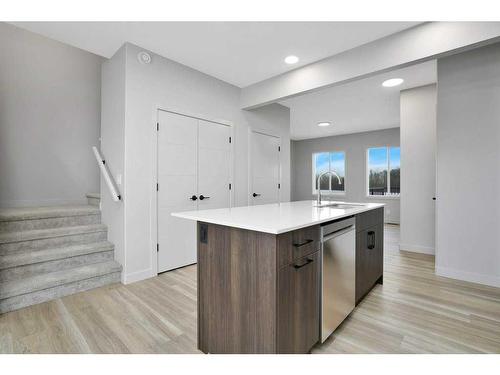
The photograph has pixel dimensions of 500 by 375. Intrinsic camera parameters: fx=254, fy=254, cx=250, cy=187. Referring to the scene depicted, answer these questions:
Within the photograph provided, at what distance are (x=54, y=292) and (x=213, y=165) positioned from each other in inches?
87.5

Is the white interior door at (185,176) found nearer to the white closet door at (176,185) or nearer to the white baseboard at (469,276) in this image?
the white closet door at (176,185)

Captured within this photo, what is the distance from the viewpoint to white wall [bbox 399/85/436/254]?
12.6 feet

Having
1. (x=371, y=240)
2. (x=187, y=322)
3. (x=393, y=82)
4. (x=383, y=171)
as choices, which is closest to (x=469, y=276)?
(x=371, y=240)

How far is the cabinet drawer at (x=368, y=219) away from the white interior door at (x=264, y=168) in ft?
6.68

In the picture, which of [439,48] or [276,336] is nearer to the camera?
[276,336]

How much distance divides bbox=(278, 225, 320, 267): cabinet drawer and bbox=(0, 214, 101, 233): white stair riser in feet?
9.45

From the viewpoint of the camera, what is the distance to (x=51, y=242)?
108 inches

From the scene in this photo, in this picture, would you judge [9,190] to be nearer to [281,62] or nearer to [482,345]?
[281,62]

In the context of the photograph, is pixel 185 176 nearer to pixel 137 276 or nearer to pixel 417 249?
pixel 137 276

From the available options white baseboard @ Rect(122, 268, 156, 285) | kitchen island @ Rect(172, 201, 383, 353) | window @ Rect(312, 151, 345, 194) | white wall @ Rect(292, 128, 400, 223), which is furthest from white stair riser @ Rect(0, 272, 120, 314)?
white wall @ Rect(292, 128, 400, 223)

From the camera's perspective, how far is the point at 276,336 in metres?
1.26


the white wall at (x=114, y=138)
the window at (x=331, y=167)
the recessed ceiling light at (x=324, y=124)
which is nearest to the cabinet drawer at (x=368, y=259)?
the white wall at (x=114, y=138)

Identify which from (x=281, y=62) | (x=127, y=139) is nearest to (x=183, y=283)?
(x=127, y=139)

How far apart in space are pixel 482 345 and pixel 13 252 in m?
3.98
